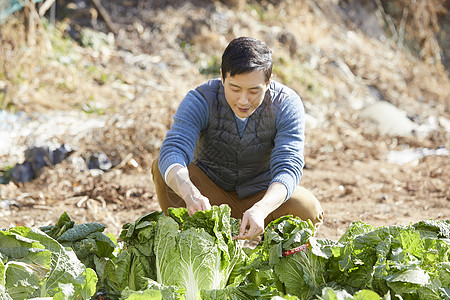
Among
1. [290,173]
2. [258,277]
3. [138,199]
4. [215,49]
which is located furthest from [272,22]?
[258,277]

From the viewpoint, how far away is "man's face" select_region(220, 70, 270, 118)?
2900mm

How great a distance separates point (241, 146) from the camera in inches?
134

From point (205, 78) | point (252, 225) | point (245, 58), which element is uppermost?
point (245, 58)

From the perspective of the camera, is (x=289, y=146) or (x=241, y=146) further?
(x=241, y=146)

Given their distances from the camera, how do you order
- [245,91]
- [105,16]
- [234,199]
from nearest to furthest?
[245,91]
[234,199]
[105,16]

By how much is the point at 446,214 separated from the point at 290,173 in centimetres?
245

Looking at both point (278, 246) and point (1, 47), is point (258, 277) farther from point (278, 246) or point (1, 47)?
point (1, 47)

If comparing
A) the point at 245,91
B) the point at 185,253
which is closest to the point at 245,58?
the point at 245,91

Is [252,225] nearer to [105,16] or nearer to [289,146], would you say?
[289,146]

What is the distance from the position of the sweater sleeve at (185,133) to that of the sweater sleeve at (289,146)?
0.49 meters

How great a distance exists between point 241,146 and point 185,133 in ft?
1.34

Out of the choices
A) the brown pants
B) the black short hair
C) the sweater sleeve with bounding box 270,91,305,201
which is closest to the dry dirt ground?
the brown pants

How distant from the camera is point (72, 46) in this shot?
28.1ft

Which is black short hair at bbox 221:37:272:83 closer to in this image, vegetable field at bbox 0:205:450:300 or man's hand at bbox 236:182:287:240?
man's hand at bbox 236:182:287:240
